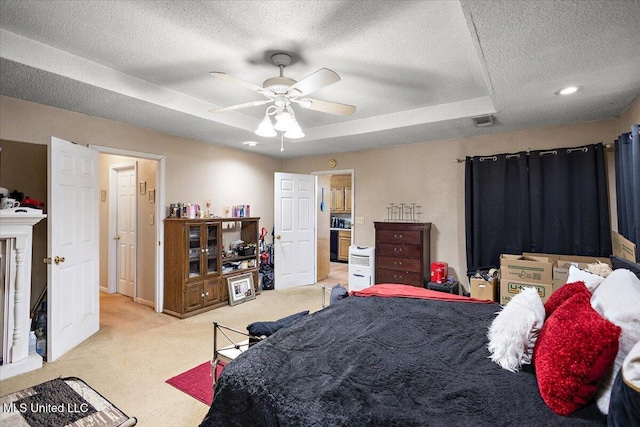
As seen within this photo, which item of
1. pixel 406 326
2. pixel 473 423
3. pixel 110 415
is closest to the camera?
pixel 473 423

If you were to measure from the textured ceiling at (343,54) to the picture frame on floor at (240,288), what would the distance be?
2.34 meters

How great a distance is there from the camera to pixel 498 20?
173 cm

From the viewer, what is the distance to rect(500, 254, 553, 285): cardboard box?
3.37 meters

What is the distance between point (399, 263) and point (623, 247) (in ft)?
7.80

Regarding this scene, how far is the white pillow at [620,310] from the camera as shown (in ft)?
3.73

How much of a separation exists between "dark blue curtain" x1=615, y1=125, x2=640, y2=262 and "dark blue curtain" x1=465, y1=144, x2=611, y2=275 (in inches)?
10.7

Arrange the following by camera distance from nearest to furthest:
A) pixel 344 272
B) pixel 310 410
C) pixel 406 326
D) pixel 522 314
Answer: pixel 310 410, pixel 522 314, pixel 406 326, pixel 344 272

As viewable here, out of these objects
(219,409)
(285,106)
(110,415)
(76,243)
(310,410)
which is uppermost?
(285,106)

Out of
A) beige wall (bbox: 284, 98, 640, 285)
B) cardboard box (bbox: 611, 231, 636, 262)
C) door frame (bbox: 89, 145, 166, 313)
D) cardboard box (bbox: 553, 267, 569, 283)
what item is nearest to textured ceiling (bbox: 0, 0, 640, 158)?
beige wall (bbox: 284, 98, 640, 285)

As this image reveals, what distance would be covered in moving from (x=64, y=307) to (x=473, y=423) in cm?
360

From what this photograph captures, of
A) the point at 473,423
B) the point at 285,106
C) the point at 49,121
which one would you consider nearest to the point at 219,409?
the point at 473,423

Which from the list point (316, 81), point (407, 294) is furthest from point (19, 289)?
point (407, 294)

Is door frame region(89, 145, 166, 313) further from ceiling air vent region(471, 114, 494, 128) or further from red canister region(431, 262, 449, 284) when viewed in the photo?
ceiling air vent region(471, 114, 494, 128)

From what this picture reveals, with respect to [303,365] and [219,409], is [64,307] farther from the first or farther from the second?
[303,365]
